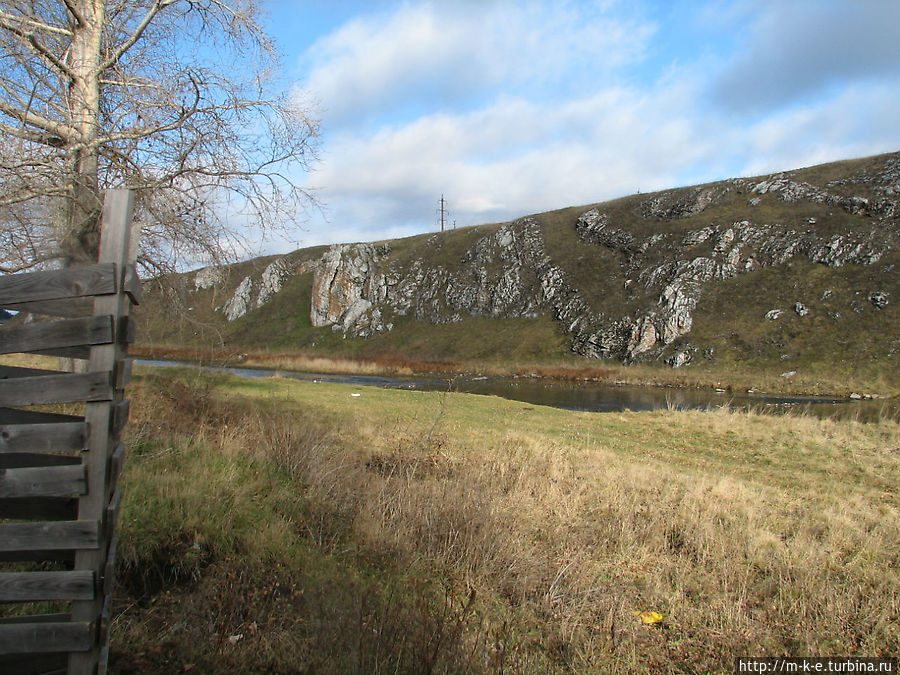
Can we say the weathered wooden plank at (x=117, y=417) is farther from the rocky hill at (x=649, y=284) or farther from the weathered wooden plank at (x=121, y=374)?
the rocky hill at (x=649, y=284)

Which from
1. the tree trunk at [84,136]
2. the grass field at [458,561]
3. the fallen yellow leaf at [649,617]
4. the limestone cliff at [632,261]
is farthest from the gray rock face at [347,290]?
the fallen yellow leaf at [649,617]

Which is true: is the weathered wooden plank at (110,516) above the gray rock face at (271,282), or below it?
below

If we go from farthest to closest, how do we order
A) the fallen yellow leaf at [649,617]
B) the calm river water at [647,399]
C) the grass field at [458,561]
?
1. the calm river water at [647,399]
2. the fallen yellow leaf at [649,617]
3. the grass field at [458,561]

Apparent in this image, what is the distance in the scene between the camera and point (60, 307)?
3414 mm

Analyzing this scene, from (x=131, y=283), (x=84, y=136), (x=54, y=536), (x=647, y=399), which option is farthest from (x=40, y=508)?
(x=647, y=399)

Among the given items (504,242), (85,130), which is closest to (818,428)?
(85,130)

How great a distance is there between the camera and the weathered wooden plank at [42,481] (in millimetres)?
3195

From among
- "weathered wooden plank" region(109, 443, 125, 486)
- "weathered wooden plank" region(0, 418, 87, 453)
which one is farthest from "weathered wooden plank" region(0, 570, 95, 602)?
"weathered wooden plank" region(0, 418, 87, 453)

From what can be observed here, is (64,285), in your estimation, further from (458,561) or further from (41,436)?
(458,561)

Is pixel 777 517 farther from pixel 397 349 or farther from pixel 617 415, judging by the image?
Result: pixel 397 349

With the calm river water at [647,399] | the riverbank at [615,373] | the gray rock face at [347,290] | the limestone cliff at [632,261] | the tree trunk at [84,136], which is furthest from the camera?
the gray rock face at [347,290]

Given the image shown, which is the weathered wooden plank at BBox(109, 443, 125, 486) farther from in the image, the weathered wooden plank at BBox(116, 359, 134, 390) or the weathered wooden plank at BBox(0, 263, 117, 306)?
the weathered wooden plank at BBox(0, 263, 117, 306)

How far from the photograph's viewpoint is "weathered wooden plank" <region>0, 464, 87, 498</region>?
10.5ft

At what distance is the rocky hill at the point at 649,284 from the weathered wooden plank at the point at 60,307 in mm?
28074
